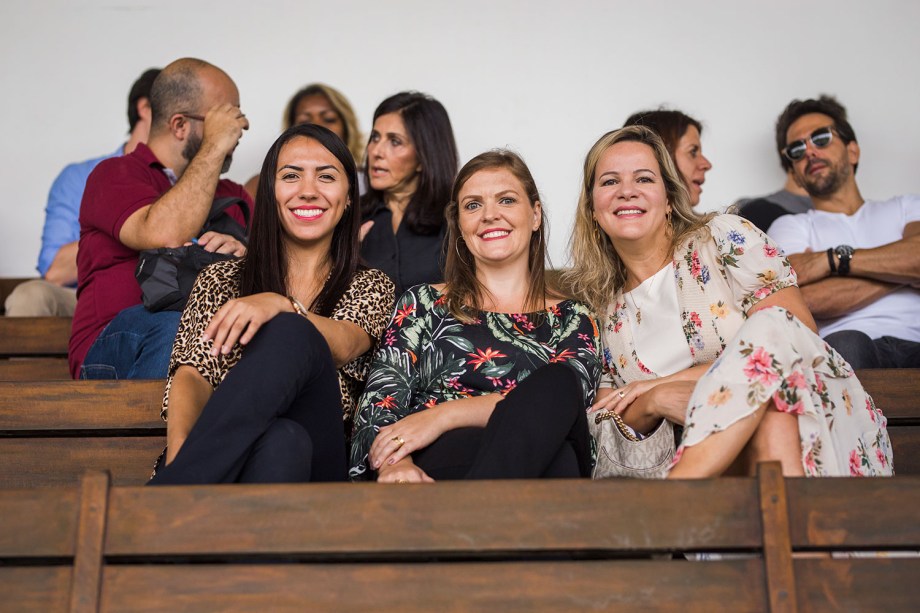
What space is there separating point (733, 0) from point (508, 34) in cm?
78

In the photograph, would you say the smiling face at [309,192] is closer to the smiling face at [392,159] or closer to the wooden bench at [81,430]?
the wooden bench at [81,430]

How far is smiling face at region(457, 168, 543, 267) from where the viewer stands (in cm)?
213

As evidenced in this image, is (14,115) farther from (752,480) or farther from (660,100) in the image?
(752,480)

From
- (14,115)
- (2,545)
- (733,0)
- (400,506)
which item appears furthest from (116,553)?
(733,0)

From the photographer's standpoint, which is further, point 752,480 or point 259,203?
point 259,203

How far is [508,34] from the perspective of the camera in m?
3.62

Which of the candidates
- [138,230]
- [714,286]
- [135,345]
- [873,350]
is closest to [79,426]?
[135,345]

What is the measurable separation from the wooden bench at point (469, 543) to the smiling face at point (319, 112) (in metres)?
2.17

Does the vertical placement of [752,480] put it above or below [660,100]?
below

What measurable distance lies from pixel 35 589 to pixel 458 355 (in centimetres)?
85

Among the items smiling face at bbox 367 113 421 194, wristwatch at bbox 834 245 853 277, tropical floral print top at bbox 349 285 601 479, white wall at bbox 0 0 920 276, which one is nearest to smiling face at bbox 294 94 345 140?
white wall at bbox 0 0 920 276

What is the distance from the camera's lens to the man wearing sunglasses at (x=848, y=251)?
8.50ft

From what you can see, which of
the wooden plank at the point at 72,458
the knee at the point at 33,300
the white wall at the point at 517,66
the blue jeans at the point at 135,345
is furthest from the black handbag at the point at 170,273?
the white wall at the point at 517,66

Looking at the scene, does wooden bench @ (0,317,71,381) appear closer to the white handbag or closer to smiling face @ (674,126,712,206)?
the white handbag
